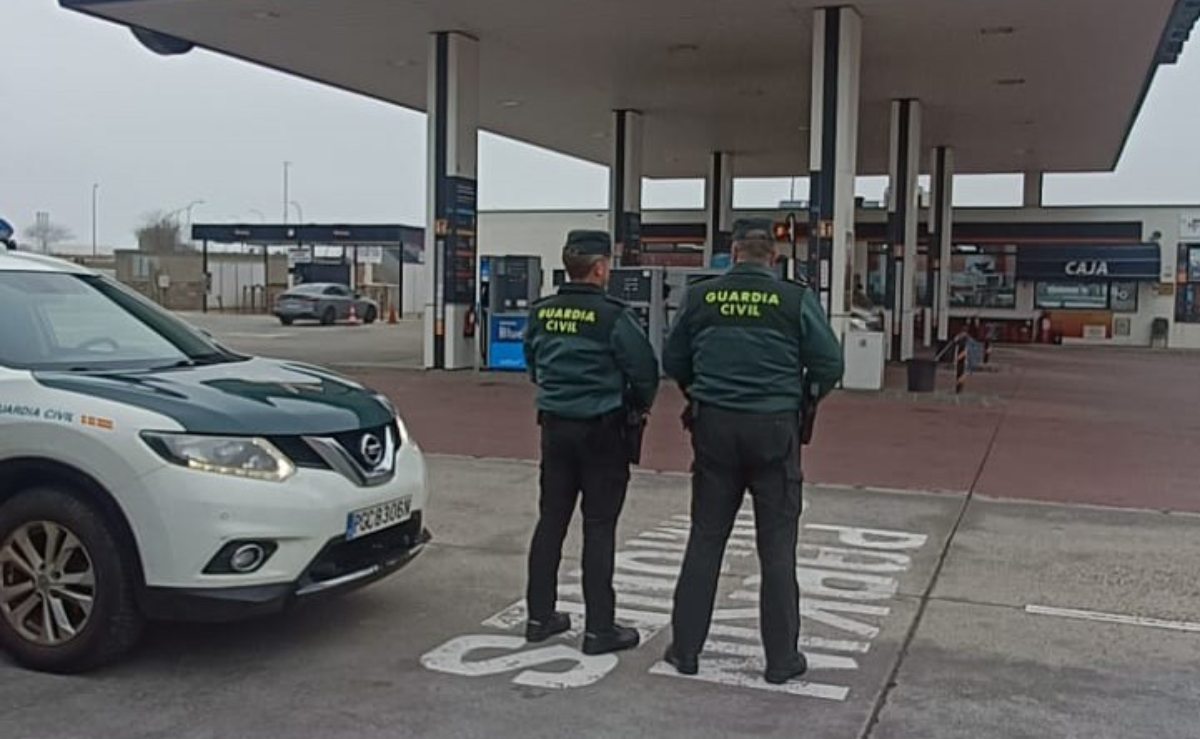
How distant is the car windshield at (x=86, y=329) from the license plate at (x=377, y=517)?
1203 millimetres

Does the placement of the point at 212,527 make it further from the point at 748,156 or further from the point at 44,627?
the point at 748,156

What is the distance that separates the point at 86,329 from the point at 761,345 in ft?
9.93

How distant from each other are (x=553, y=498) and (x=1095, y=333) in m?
34.0

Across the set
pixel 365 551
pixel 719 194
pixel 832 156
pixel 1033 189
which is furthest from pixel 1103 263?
pixel 365 551

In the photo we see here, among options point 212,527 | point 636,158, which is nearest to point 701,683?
point 212,527

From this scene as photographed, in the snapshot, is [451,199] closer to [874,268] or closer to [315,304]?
[315,304]

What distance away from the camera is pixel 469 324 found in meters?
20.7

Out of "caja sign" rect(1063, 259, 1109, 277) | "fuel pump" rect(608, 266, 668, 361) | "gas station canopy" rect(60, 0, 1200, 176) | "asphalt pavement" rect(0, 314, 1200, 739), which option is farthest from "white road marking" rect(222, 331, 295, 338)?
"asphalt pavement" rect(0, 314, 1200, 739)

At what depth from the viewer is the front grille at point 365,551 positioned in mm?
4715

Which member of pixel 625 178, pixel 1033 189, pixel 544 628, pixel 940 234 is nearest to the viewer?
pixel 544 628

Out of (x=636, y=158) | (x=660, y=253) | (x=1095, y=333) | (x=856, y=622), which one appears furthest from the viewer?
(x=660, y=253)

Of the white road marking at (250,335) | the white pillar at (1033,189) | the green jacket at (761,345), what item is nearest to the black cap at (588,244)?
the green jacket at (761,345)

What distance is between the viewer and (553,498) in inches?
202

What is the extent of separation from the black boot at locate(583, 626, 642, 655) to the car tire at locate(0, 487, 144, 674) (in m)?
1.76
